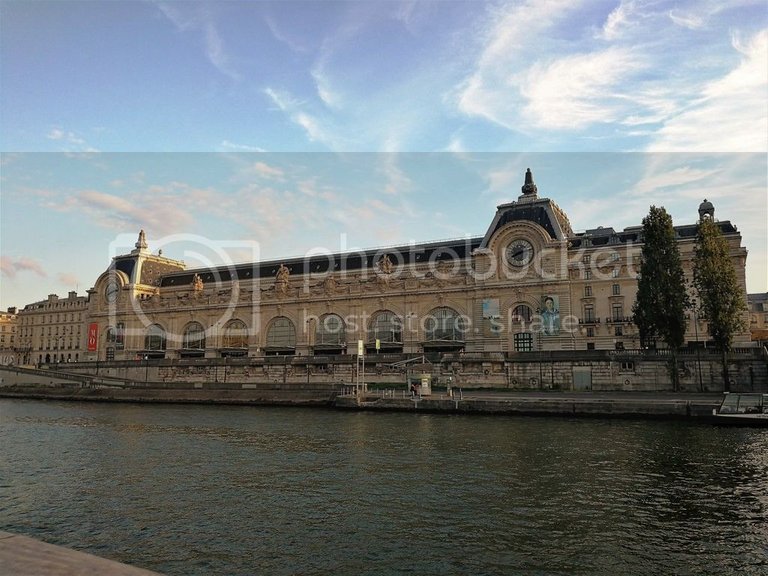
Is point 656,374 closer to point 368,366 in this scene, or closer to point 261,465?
point 368,366

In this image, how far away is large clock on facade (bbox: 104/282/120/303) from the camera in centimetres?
10394

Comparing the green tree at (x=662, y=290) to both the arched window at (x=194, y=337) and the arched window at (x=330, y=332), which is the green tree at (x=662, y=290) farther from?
the arched window at (x=194, y=337)

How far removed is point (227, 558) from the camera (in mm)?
13242

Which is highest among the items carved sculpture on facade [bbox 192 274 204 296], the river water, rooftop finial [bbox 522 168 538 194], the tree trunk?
rooftop finial [bbox 522 168 538 194]

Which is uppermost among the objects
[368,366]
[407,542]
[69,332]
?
[69,332]

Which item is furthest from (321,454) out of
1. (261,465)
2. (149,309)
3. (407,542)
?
(149,309)

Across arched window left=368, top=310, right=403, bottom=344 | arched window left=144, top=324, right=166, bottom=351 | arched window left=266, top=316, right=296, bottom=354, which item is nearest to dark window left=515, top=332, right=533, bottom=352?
arched window left=368, top=310, right=403, bottom=344

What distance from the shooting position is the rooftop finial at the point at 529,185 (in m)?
78.4

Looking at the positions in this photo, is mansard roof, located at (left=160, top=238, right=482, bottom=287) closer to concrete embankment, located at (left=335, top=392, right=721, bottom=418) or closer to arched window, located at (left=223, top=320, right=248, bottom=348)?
arched window, located at (left=223, top=320, right=248, bottom=348)

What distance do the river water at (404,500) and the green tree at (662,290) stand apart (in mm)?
20969

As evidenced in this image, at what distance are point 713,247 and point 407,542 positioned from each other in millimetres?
47590

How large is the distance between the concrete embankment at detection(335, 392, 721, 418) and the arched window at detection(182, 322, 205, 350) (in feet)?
163

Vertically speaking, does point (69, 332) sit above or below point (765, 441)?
above

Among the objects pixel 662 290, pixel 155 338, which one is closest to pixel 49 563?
pixel 662 290
